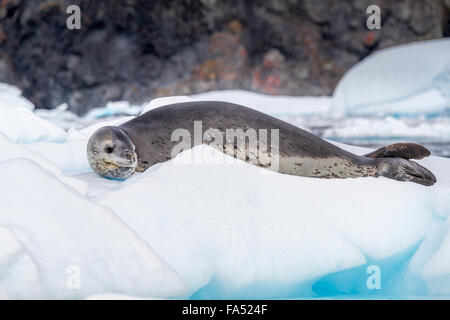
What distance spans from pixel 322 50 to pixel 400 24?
1.96 meters

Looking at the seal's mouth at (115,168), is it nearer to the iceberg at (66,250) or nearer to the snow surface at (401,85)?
the iceberg at (66,250)

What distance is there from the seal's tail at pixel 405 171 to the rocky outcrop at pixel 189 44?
33.7 ft

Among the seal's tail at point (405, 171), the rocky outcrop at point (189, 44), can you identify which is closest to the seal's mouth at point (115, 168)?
the seal's tail at point (405, 171)

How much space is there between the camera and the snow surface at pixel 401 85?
8.34 metres

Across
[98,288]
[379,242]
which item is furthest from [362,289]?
[98,288]

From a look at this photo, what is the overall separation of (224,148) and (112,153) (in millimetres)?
457

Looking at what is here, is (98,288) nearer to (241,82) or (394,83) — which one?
(394,83)

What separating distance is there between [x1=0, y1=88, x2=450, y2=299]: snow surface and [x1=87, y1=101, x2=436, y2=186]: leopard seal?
18cm

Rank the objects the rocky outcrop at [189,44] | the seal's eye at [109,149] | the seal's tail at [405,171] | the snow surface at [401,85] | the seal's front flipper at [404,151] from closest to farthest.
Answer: the seal's eye at [109,149]
the seal's tail at [405,171]
the seal's front flipper at [404,151]
the snow surface at [401,85]
the rocky outcrop at [189,44]

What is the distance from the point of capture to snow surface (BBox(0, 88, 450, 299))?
1259 mm

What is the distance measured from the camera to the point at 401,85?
29.7 feet

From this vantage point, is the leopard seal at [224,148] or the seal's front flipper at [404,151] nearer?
the leopard seal at [224,148]

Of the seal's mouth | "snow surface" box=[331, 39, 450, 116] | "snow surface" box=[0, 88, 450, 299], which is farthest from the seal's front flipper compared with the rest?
"snow surface" box=[331, 39, 450, 116]

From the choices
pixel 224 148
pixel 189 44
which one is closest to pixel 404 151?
pixel 224 148
